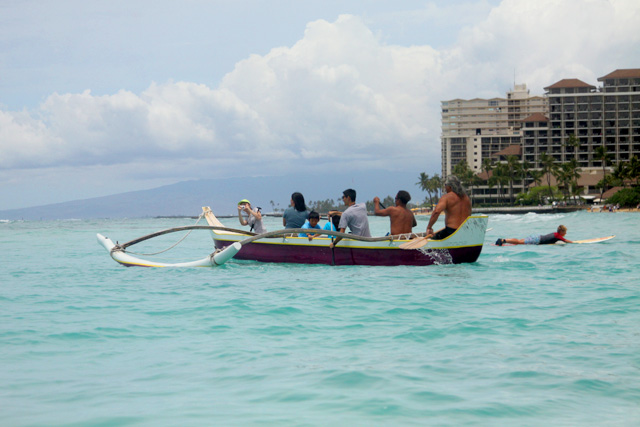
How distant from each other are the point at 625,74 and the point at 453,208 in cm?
14892

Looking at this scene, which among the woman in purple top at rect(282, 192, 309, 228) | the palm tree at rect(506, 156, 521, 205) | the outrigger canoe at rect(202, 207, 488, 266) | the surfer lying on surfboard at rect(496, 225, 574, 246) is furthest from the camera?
the palm tree at rect(506, 156, 521, 205)

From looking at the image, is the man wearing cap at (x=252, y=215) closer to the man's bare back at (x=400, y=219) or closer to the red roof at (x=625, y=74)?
the man's bare back at (x=400, y=219)

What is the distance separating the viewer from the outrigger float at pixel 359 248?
45.7ft

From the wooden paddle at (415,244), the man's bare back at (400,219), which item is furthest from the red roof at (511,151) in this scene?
the wooden paddle at (415,244)

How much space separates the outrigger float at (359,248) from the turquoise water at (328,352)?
1418 millimetres

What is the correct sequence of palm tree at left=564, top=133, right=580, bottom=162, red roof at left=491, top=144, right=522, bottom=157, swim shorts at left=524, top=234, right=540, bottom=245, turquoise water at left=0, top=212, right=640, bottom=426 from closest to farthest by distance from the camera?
turquoise water at left=0, top=212, right=640, bottom=426 < swim shorts at left=524, top=234, right=540, bottom=245 < palm tree at left=564, top=133, right=580, bottom=162 < red roof at left=491, top=144, right=522, bottom=157

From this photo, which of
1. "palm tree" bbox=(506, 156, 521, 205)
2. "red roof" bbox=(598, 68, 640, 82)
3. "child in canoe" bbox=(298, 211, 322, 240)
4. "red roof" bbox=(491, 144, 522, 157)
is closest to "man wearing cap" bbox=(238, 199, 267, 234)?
"child in canoe" bbox=(298, 211, 322, 240)

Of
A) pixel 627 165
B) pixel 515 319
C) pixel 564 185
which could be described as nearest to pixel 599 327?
pixel 515 319

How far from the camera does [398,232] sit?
14.7 metres

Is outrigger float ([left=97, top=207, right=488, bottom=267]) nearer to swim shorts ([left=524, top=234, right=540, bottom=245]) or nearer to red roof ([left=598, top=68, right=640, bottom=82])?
swim shorts ([left=524, top=234, right=540, bottom=245])

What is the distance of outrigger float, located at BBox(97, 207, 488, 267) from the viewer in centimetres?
1394

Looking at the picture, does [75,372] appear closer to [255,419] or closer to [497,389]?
[255,419]

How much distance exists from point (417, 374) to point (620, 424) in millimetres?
1715

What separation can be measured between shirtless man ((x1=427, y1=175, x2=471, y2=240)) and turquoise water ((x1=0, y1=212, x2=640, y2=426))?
5.25 feet
